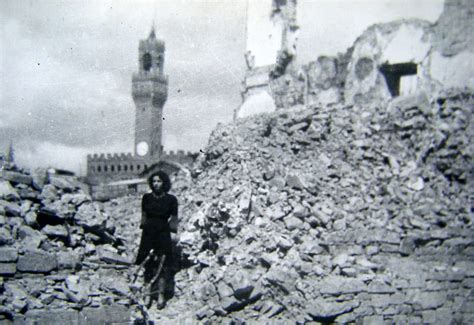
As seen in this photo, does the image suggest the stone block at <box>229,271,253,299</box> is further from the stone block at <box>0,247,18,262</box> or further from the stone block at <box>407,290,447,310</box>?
the stone block at <box>0,247,18,262</box>

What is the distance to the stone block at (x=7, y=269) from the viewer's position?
4652 millimetres

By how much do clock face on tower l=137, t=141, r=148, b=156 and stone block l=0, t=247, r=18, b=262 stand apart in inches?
1275

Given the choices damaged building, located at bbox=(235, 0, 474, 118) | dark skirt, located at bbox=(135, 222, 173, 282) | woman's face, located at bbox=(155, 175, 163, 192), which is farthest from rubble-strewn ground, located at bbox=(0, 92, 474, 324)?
damaged building, located at bbox=(235, 0, 474, 118)

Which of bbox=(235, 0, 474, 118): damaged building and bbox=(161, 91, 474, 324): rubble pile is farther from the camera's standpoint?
bbox=(235, 0, 474, 118): damaged building

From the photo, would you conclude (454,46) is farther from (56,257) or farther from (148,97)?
(148,97)

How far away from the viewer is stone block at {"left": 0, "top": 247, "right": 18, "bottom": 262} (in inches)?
184

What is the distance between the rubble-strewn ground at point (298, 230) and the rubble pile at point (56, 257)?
0.06ft

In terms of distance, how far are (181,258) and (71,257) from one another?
201cm

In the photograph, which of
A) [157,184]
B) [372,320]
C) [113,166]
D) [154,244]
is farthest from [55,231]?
[113,166]

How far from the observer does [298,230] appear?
20.0 ft

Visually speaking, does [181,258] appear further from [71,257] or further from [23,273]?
[23,273]

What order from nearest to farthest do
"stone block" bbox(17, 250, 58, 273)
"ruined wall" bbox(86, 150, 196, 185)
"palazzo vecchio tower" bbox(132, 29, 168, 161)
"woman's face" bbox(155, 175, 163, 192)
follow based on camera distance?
"stone block" bbox(17, 250, 58, 273) → "woman's face" bbox(155, 175, 163, 192) → "ruined wall" bbox(86, 150, 196, 185) → "palazzo vecchio tower" bbox(132, 29, 168, 161)

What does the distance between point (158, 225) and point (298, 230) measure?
1.90 metres

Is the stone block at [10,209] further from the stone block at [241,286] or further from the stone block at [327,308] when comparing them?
the stone block at [327,308]
